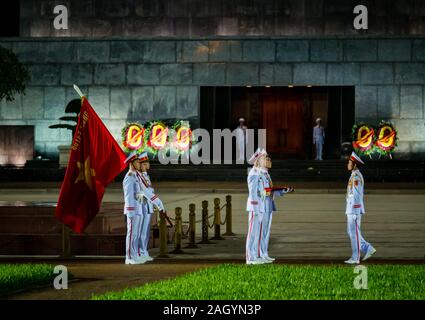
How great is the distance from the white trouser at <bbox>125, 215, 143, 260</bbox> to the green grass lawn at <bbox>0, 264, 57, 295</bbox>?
1.76 m

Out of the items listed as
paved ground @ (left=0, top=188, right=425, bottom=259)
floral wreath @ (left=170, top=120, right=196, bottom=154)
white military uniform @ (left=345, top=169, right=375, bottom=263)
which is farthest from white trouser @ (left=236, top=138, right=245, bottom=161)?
white military uniform @ (left=345, top=169, right=375, bottom=263)

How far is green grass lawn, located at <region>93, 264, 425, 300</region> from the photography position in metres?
12.1

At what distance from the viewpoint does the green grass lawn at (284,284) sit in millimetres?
12148

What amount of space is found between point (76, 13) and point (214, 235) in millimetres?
30310

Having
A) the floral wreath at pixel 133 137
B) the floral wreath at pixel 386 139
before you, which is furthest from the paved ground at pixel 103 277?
the floral wreath at pixel 386 139

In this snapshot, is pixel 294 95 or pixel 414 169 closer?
pixel 414 169

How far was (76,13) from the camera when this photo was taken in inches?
1954

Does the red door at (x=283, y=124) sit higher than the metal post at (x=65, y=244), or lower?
higher

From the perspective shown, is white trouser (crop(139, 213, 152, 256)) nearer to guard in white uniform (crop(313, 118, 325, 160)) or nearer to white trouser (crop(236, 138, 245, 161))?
Answer: white trouser (crop(236, 138, 245, 161))

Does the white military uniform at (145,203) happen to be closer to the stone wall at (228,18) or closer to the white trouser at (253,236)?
the white trouser at (253,236)

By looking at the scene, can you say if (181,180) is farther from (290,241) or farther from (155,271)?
(155,271)

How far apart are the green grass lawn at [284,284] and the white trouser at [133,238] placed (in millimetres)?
2057
